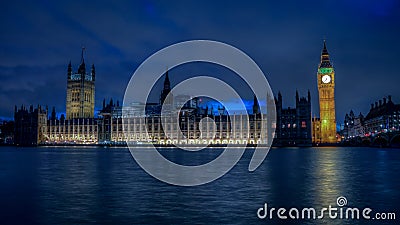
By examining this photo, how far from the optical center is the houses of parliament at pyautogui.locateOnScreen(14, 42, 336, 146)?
441ft

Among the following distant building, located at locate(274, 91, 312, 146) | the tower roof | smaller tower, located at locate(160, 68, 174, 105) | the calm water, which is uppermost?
the tower roof

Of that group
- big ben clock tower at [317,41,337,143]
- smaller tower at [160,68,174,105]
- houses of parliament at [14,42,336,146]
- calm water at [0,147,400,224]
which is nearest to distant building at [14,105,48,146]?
houses of parliament at [14,42,336,146]

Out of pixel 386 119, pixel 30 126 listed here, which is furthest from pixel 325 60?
pixel 30 126

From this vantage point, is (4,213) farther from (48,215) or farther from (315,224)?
(315,224)

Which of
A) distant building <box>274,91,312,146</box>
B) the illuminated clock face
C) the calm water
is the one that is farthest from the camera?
the illuminated clock face

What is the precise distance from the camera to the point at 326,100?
514 feet

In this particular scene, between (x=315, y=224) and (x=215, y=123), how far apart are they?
13001cm

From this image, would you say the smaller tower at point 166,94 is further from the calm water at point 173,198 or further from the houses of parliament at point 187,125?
the calm water at point 173,198

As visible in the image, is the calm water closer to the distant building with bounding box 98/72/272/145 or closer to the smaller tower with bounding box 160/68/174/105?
the distant building with bounding box 98/72/272/145

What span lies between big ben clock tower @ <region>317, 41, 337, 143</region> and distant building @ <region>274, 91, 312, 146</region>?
64.9ft

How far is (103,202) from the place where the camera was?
1683 centimetres

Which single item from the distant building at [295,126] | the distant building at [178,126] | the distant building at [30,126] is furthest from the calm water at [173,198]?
the distant building at [30,126]

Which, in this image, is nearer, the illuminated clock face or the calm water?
the calm water

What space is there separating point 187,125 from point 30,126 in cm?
7367
